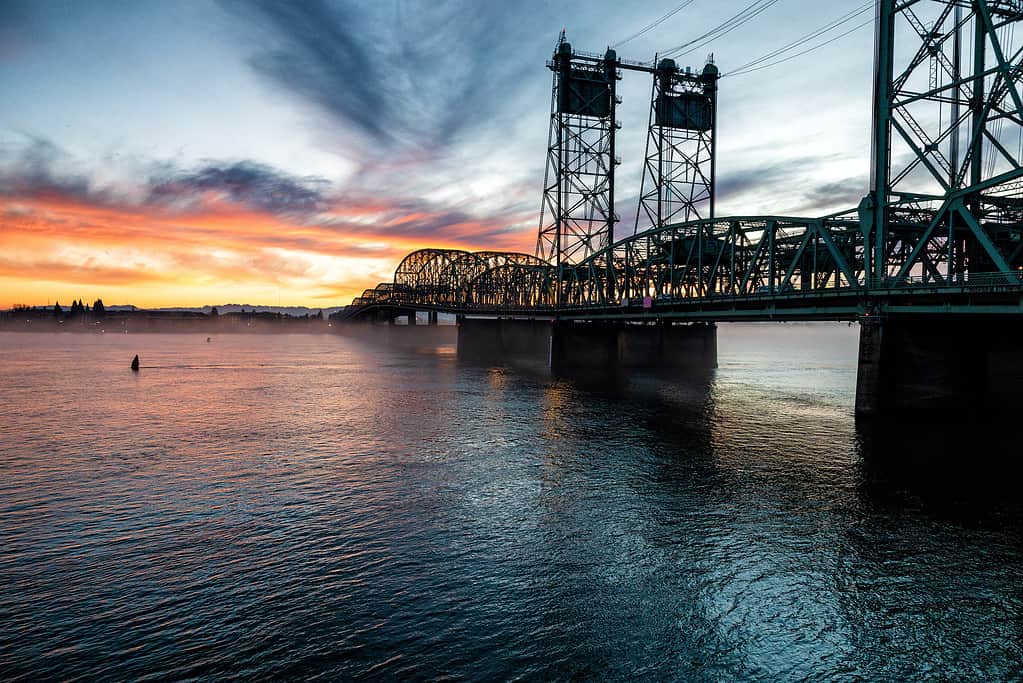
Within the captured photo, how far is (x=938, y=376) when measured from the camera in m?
39.7

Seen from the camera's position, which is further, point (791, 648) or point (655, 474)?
point (655, 474)

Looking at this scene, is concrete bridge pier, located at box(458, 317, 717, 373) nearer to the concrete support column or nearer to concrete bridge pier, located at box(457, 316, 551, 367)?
concrete bridge pier, located at box(457, 316, 551, 367)

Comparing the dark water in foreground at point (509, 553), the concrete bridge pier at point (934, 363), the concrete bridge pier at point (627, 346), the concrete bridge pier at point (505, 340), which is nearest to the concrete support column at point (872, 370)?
the concrete bridge pier at point (934, 363)

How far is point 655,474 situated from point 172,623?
20282mm

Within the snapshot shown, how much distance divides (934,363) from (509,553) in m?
35.8

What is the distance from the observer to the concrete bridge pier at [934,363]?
39.3 m

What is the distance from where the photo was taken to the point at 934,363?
39.9m

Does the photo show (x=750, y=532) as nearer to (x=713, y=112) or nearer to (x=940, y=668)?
(x=940, y=668)

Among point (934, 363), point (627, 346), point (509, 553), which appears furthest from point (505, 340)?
point (509, 553)

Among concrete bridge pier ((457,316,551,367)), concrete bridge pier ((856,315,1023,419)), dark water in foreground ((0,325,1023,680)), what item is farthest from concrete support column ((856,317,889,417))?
concrete bridge pier ((457,316,551,367))

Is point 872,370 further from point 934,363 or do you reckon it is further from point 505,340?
point 505,340

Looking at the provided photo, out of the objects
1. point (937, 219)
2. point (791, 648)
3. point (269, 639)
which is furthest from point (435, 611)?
point (937, 219)

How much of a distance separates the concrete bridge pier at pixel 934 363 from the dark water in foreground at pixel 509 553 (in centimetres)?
250

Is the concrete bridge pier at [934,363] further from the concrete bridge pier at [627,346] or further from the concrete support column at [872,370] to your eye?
the concrete bridge pier at [627,346]
